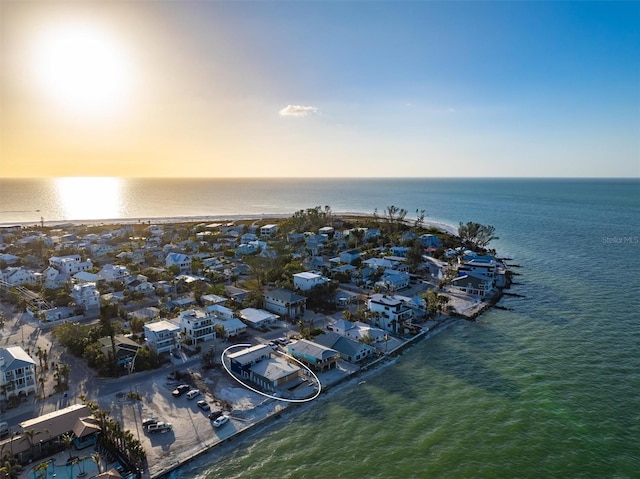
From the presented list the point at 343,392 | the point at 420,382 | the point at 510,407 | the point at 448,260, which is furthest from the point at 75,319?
the point at 448,260

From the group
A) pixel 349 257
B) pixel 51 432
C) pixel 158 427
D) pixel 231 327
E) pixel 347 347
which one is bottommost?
pixel 158 427

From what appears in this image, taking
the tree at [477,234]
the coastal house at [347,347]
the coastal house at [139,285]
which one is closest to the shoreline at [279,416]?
the coastal house at [347,347]

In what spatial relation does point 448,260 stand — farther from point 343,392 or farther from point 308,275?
point 343,392

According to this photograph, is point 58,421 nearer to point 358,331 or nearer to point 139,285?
point 358,331

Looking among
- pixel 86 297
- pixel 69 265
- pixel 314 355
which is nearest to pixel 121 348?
pixel 314 355

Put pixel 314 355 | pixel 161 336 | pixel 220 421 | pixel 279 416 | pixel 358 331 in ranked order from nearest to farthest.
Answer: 1. pixel 220 421
2. pixel 279 416
3. pixel 314 355
4. pixel 161 336
5. pixel 358 331

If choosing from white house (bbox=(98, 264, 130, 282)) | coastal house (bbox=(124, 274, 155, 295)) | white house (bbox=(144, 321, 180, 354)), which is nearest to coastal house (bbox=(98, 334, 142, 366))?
white house (bbox=(144, 321, 180, 354))
